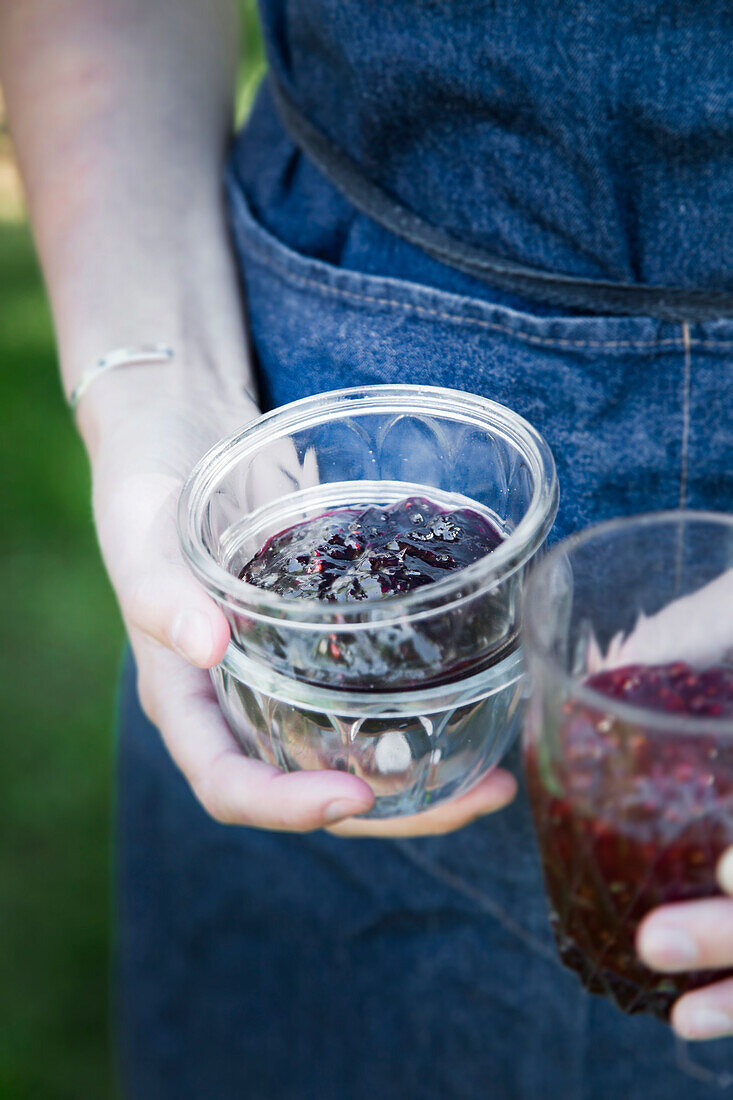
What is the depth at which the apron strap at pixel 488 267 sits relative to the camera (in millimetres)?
1247

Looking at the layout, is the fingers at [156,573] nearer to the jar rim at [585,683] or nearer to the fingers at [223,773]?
the fingers at [223,773]

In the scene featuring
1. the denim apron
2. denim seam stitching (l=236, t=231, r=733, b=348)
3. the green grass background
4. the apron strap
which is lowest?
the green grass background

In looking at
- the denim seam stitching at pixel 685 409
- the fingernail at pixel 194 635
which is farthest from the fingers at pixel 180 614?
the denim seam stitching at pixel 685 409

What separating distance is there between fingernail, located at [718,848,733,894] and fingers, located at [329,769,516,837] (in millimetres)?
433

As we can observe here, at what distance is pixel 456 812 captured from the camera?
4.28 feet

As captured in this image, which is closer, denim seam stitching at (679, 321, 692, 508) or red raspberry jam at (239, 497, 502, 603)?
red raspberry jam at (239, 497, 502, 603)

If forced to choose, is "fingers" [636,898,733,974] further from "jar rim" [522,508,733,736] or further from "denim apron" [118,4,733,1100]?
"denim apron" [118,4,733,1100]

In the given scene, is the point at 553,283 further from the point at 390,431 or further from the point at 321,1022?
the point at 321,1022

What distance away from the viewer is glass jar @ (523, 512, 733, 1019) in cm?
88

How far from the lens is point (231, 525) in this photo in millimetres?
1264

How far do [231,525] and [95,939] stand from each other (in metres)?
2.26

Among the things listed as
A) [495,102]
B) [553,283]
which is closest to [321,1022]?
[553,283]

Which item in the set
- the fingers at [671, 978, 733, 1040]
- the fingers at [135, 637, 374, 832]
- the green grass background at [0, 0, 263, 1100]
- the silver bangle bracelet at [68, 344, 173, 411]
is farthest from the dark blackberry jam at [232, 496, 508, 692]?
the green grass background at [0, 0, 263, 1100]

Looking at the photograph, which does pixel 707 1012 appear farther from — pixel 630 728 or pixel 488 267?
pixel 488 267
